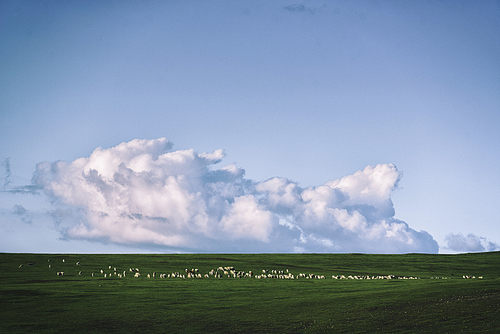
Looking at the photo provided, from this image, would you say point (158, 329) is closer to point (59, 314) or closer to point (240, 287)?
point (59, 314)

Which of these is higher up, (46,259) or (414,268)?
(46,259)

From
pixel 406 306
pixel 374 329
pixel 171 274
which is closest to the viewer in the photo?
pixel 374 329

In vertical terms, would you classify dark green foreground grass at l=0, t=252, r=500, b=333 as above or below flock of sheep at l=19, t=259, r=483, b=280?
below

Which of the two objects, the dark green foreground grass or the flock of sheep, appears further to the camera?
the flock of sheep

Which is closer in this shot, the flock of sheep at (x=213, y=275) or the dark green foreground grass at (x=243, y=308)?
the dark green foreground grass at (x=243, y=308)

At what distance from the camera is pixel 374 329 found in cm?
3462

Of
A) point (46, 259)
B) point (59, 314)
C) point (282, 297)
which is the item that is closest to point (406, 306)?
point (282, 297)

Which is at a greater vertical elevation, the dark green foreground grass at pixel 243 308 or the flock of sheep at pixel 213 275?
the flock of sheep at pixel 213 275

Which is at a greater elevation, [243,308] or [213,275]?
[213,275]

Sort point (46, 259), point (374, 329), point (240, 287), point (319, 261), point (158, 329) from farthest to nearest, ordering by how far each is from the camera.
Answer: point (319, 261) → point (46, 259) → point (240, 287) → point (158, 329) → point (374, 329)

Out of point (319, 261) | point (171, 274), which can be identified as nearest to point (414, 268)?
point (319, 261)

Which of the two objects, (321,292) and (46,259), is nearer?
(321,292)

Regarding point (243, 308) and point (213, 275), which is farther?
point (213, 275)

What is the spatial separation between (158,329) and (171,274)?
47.5 meters
